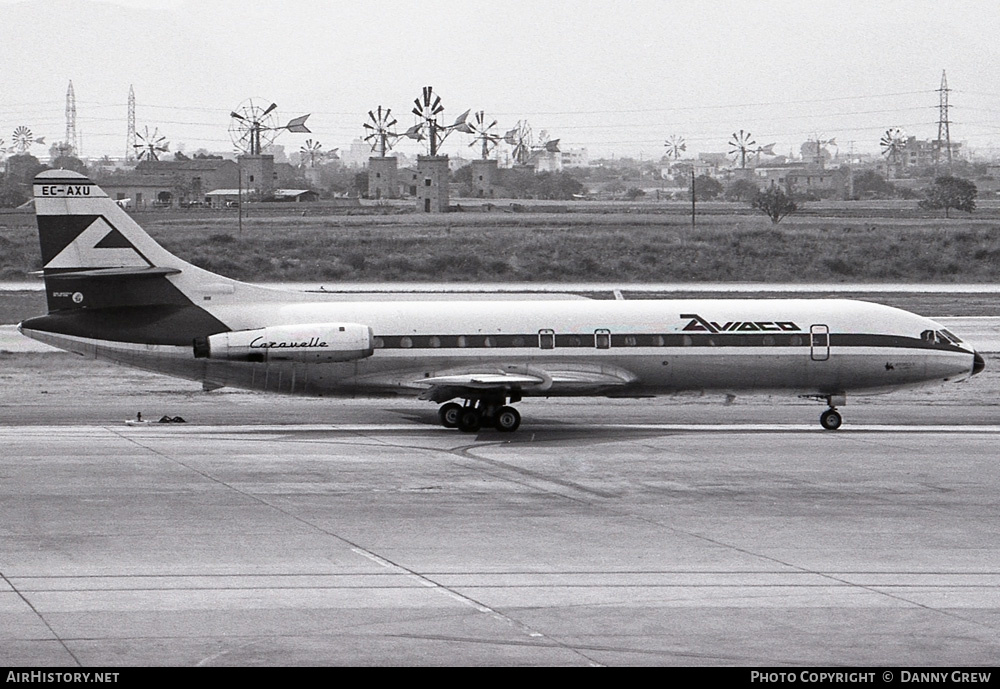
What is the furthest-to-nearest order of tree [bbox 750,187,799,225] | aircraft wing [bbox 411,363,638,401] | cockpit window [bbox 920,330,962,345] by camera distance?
tree [bbox 750,187,799,225] → cockpit window [bbox 920,330,962,345] → aircraft wing [bbox 411,363,638,401]

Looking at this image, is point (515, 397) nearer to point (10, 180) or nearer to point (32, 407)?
point (32, 407)

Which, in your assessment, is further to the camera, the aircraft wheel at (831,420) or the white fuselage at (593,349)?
the aircraft wheel at (831,420)

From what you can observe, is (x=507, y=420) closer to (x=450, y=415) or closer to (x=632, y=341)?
(x=450, y=415)

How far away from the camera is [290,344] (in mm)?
31562

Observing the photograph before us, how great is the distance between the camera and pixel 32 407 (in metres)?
35.7

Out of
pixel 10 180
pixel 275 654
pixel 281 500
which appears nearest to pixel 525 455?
pixel 281 500

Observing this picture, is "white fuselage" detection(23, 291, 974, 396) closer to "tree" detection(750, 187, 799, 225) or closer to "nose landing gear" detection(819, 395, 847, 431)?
"nose landing gear" detection(819, 395, 847, 431)

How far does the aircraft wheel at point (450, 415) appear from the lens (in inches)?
1280

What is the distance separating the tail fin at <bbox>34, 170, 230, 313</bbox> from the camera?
103 ft

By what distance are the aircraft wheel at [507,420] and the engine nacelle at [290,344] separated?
3.35 meters

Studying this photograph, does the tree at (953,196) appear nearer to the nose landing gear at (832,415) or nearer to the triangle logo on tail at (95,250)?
the nose landing gear at (832,415)

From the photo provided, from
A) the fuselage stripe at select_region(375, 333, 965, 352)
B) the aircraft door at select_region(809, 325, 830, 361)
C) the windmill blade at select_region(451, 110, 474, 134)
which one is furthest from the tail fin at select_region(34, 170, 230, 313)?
the windmill blade at select_region(451, 110, 474, 134)

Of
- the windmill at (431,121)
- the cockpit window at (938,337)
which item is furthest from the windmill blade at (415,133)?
the cockpit window at (938,337)

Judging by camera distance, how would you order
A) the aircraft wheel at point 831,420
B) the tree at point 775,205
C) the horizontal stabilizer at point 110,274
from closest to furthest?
1. the horizontal stabilizer at point 110,274
2. the aircraft wheel at point 831,420
3. the tree at point 775,205
